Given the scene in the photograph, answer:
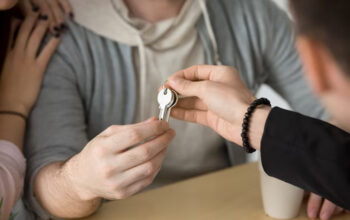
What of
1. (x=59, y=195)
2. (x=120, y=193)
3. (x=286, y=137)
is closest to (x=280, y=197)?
(x=286, y=137)

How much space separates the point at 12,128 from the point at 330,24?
2.08 feet

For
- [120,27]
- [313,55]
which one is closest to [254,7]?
[120,27]

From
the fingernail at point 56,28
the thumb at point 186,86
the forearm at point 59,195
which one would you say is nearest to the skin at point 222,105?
the thumb at point 186,86

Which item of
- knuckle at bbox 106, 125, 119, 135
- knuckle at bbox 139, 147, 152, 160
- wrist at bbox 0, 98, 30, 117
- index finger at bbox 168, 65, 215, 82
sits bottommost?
wrist at bbox 0, 98, 30, 117

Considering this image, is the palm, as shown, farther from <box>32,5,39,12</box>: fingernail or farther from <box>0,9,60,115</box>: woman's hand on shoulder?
<box>32,5,39,12</box>: fingernail

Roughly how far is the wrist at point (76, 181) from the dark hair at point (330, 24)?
45 cm

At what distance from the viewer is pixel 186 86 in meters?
0.77

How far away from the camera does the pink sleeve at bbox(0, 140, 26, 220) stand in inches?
30.9

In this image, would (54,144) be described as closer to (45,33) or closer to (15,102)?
(15,102)

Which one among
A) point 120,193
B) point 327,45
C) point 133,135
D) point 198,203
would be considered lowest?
point 198,203

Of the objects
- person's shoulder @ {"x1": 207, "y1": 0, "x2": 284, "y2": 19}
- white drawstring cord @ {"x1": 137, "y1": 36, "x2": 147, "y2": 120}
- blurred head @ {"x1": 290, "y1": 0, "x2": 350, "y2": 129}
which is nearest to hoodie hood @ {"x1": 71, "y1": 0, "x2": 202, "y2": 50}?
white drawstring cord @ {"x1": 137, "y1": 36, "x2": 147, "y2": 120}

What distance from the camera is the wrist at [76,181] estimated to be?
30.0 inches

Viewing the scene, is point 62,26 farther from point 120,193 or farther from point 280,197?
point 280,197

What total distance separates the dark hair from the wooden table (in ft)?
1.49
